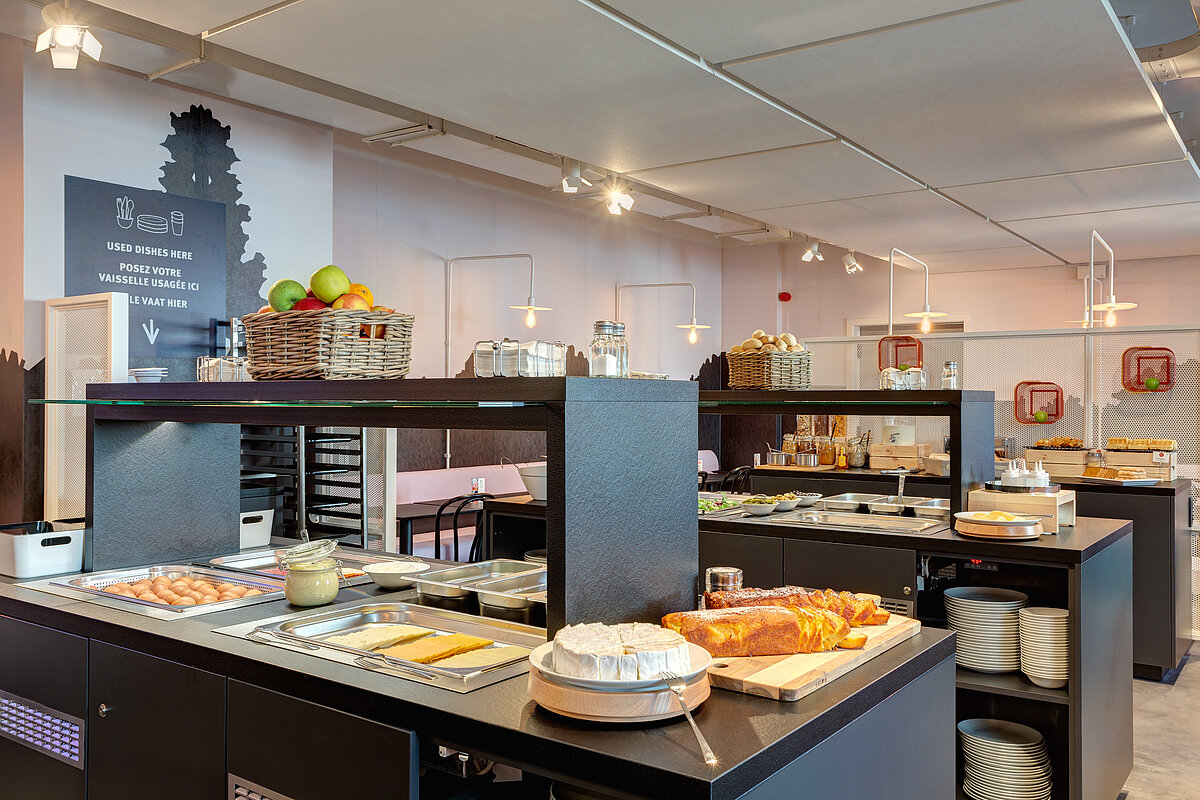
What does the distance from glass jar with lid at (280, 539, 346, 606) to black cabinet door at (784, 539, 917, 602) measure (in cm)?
193

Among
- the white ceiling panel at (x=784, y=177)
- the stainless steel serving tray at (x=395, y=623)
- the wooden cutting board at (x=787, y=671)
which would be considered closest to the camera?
the wooden cutting board at (x=787, y=671)

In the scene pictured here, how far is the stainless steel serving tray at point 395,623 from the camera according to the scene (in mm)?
1518

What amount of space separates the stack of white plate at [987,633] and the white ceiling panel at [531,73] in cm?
220

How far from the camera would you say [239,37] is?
3.28 metres

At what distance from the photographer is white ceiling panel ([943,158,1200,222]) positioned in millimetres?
5062

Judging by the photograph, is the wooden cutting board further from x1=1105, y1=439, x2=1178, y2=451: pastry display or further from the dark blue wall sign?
x1=1105, y1=439, x2=1178, y2=451: pastry display

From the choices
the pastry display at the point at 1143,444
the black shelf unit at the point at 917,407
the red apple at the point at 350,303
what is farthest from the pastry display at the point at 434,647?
the pastry display at the point at 1143,444

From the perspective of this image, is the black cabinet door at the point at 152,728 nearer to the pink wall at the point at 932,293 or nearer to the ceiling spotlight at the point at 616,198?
the ceiling spotlight at the point at 616,198

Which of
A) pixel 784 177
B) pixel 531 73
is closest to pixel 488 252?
pixel 784 177

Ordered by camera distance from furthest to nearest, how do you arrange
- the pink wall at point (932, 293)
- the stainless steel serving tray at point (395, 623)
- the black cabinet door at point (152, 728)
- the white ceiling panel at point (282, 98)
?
the pink wall at point (932, 293), the white ceiling panel at point (282, 98), the black cabinet door at point (152, 728), the stainless steel serving tray at point (395, 623)

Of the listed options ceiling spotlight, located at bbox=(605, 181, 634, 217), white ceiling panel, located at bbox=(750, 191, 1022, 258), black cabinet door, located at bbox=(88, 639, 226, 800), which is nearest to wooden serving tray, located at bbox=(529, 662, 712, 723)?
black cabinet door, located at bbox=(88, 639, 226, 800)

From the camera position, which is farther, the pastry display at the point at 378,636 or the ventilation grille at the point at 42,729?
the ventilation grille at the point at 42,729

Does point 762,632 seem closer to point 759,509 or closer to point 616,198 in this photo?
point 759,509

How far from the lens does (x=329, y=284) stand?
194 cm
